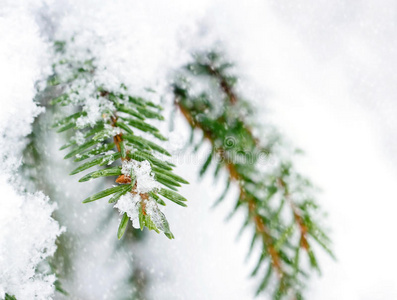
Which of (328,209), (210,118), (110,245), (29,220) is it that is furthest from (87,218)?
(328,209)

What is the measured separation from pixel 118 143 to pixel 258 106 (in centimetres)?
26

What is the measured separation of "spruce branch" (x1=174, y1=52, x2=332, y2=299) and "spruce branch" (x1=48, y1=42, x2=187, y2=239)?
4.2 inches

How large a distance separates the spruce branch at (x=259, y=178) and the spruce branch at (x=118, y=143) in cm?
11

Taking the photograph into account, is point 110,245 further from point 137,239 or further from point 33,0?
point 33,0

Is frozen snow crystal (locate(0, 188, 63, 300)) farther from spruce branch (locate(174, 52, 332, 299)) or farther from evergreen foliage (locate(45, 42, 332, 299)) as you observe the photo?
spruce branch (locate(174, 52, 332, 299))

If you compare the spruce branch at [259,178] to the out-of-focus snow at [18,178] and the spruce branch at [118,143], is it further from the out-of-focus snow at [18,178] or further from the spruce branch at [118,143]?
the out-of-focus snow at [18,178]

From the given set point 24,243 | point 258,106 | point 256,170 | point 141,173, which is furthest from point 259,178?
point 24,243

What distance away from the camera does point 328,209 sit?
0.60 metres

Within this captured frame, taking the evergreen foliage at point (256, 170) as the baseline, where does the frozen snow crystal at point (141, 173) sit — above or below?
below

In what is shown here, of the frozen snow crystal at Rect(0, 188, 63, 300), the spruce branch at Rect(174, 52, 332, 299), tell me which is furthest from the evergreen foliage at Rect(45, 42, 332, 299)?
the frozen snow crystal at Rect(0, 188, 63, 300)

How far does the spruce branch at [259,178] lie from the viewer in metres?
0.55

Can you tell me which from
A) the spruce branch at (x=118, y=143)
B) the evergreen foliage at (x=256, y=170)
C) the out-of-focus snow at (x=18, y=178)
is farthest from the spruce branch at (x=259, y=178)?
the out-of-focus snow at (x=18, y=178)

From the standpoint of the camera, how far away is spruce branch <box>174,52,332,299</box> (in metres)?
0.55

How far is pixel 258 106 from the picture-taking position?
59 centimetres
